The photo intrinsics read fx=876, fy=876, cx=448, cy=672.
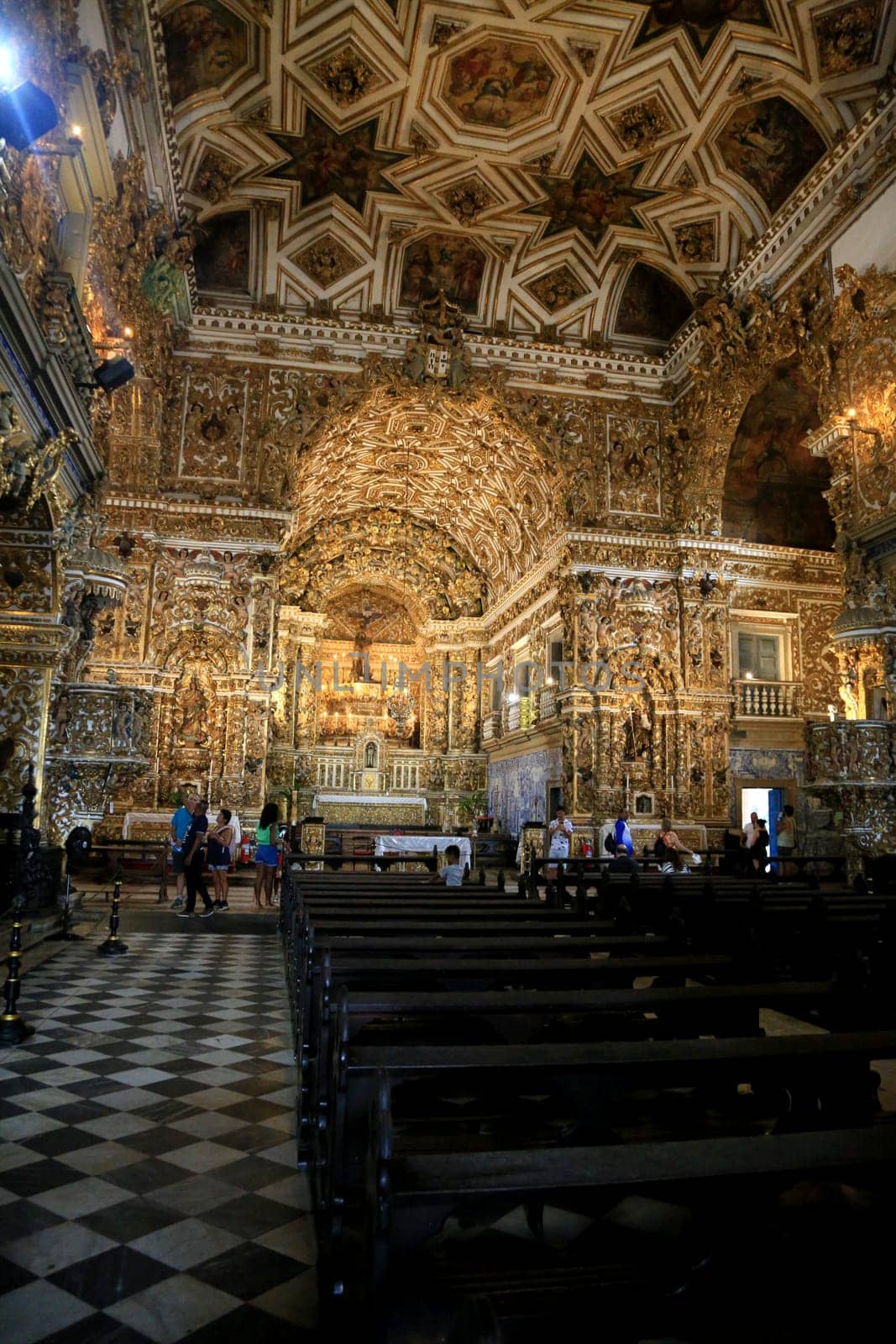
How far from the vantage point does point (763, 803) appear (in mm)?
20141

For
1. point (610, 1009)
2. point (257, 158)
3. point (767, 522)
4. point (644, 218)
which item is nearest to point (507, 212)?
point (644, 218)

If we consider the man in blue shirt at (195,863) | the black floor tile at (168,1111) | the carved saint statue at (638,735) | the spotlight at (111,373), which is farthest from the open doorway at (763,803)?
the black floor tile at (168,1111)

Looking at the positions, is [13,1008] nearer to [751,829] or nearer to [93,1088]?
[93,1088]

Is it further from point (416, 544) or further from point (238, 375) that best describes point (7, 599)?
point (416, 544)

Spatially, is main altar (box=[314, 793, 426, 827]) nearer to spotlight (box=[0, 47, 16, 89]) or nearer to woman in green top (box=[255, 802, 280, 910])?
woman in green top (box=[255, 802, 280, 910])

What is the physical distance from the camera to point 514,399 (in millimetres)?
19719

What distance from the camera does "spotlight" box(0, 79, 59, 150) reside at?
20.0ft

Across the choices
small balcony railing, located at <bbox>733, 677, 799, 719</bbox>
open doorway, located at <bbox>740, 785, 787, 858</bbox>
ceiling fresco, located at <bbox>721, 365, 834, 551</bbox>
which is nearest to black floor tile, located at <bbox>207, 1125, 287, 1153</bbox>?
open doorway, located at <bbox>740, 785, 787, 858</bbox>

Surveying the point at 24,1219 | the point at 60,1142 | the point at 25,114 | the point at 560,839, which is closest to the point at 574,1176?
the point at 24,1219

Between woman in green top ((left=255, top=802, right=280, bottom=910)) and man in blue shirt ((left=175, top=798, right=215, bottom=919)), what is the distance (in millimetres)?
935

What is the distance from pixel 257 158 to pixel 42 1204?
695 inches

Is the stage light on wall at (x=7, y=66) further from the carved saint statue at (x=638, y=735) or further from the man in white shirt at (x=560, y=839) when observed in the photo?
the carved saint statue at (x=638, y=735)

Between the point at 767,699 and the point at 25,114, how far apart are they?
59.5ft

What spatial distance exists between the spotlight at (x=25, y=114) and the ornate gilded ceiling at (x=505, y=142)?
823 cm
